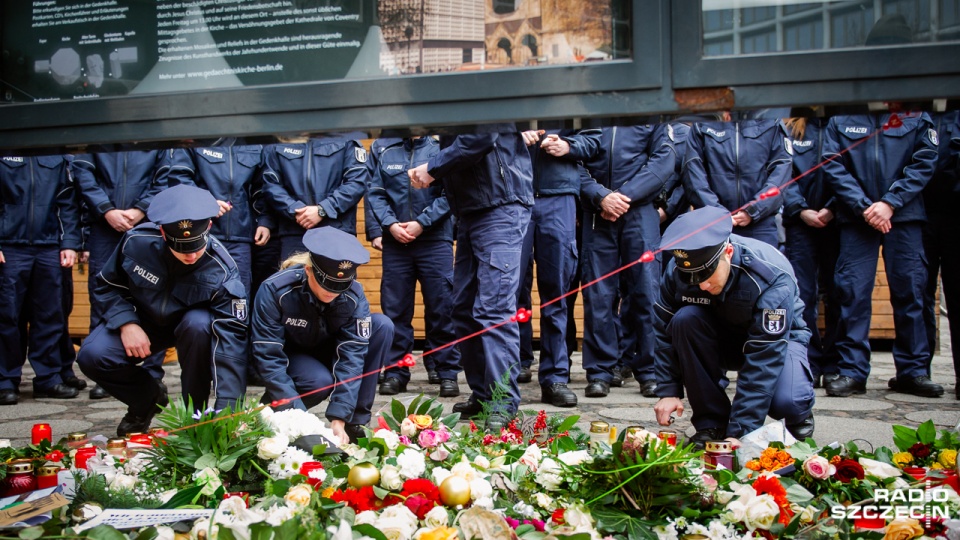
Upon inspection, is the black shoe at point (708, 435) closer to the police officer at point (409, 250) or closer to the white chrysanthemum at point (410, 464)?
the white chrysanthemum at point (410, 464)

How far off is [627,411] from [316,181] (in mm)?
2874

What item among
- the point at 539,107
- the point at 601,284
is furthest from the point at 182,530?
the point at 601,284

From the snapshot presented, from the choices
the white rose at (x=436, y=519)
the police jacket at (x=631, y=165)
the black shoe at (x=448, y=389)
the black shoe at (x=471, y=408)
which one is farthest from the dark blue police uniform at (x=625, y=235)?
the white rose at (x=436, y=519)

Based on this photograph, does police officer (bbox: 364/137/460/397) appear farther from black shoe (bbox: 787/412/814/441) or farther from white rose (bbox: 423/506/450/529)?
white rose (bbox: 423/506/450/529)

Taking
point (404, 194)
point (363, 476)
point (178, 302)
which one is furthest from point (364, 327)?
point (404, 194)

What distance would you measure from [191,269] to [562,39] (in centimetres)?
303

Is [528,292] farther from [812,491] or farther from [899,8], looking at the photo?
[899,8]

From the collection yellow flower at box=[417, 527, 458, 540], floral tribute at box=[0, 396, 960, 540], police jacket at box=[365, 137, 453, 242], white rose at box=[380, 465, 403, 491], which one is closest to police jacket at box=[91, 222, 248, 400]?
floral tribute at box=[0, 396, 960, 540]

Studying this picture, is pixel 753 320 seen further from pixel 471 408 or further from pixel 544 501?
pixel 544 501

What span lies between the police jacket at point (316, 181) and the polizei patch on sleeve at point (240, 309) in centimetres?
207

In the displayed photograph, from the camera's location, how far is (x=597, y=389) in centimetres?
603

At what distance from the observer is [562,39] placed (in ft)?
7.26

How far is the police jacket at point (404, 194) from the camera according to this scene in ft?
21.8

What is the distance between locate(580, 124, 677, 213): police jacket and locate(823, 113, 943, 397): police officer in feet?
3.77
